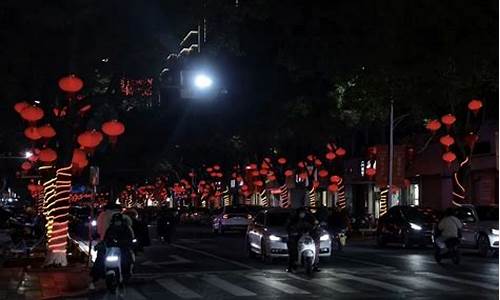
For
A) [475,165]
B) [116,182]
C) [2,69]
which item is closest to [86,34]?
[2,69]

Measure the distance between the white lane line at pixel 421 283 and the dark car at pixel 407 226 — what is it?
11.6 meters

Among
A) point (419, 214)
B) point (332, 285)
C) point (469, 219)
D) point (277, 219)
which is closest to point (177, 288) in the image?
point (332, 285)

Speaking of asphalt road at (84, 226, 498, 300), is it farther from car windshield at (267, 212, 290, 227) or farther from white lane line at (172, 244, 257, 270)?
car windshield at (267, 212, 290, 227)

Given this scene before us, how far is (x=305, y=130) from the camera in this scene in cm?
4197

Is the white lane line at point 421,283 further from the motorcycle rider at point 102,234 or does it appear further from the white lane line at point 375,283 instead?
the motorcycle rider at point 102,234

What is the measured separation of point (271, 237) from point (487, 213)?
859 cm

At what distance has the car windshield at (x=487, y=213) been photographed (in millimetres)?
28047

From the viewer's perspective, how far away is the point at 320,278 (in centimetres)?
1967

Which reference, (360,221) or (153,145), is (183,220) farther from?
(360,221)

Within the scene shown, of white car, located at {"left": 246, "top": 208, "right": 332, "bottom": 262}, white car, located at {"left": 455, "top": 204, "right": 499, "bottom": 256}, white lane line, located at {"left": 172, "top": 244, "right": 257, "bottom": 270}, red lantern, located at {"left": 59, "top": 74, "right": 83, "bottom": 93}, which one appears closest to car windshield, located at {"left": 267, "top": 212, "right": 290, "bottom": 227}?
white car, located at {"left": 246, "top": 208, "right": 332, "bottom": 262}

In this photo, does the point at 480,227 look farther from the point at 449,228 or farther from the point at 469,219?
the point at 449,228

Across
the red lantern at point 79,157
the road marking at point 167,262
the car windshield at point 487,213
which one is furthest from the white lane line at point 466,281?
the red lantern at point 79,157

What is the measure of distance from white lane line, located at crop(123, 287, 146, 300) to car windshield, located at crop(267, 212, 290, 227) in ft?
27.3

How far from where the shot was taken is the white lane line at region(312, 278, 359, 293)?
56.1 feet
